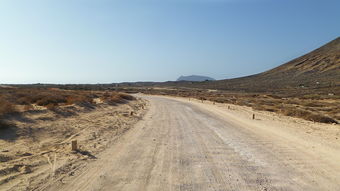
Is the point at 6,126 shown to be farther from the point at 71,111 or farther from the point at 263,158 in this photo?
the point at 263,158

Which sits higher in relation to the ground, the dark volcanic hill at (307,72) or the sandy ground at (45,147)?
the dark volcanic hill at (307,72)

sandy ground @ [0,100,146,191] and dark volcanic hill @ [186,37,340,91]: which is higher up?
dark volcanic hill @ [186,37,340,91]

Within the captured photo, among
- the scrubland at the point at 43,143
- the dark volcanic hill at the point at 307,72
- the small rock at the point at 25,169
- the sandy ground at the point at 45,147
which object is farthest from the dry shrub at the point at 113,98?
the dark volcanic hill at the point at 307,72

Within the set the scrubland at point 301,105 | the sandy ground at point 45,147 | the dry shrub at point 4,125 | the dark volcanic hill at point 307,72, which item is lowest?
the scrubland at point 301,105

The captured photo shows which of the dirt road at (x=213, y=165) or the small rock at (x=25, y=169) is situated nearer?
the dirt road at (x=213, y=165)

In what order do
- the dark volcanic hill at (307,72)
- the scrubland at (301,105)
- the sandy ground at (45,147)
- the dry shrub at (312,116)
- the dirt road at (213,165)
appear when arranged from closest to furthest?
the dirt road at (213,165), the sandy ground at (45,147), the dry shrub at (312,116), the scrubland at (301,105), the dark volcanic hill at (307,72)

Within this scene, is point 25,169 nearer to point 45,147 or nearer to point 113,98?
point 45,147

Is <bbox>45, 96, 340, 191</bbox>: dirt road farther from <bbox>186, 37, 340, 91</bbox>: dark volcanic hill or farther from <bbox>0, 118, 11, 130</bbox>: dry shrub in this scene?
<bbox>186, 37, 340, 91</bbox>: dark volcanic hill

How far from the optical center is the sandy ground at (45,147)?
258 inches

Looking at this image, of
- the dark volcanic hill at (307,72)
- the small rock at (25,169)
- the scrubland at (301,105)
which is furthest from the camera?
the dark volcanic hill at (307,72)

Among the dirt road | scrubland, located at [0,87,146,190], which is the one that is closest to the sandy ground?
scrubland, located at [0,87,146,190]

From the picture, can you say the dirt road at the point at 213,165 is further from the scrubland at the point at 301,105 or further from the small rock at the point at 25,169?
the scrubland at the point at 301,105

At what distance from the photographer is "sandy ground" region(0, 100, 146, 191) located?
6.55 m

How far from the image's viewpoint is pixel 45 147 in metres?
9.69
